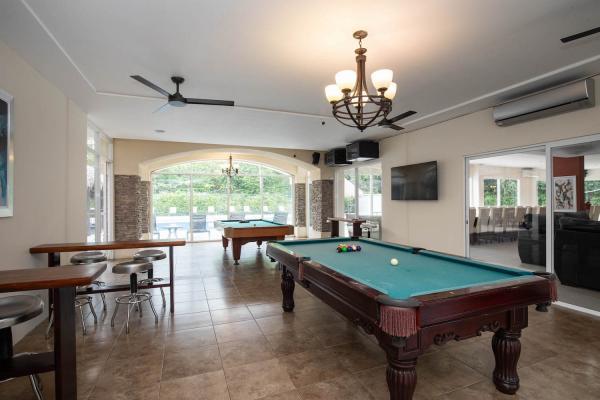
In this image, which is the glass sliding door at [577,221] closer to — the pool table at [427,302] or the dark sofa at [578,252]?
the dark sofa at [578,252]

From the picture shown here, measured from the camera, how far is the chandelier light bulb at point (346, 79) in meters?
2.40

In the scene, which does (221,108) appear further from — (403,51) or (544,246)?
(544,246)

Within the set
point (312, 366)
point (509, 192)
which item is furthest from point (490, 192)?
point (312, 366)

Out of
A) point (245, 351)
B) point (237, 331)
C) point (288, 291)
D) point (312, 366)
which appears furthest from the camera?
point (288, 291)

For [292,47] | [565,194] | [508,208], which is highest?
[292,47]

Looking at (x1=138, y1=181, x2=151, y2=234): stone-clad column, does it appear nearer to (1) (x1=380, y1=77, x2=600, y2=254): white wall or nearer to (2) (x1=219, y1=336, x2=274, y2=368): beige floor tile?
(2) (x1=219, y1=336, x2=274, y2=368): beige floor tile

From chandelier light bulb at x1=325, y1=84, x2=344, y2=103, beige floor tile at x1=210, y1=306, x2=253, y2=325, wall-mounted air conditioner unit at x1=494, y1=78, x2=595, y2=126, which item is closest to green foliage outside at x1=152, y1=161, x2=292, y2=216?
beige floor tile at x1=210, y1=306, x2=253, y2=325

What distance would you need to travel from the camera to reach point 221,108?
4.64 m

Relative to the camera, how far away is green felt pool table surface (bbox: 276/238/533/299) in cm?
183

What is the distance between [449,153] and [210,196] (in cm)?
741

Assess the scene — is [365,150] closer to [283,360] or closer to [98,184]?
[283,360]

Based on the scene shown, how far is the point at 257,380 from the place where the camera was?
6.90ft

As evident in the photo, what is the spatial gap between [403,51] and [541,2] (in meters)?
1.06

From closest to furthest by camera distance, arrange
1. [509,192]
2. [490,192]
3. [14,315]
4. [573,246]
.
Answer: [14,315]
[573,246]
[509,192]
[490,192]
